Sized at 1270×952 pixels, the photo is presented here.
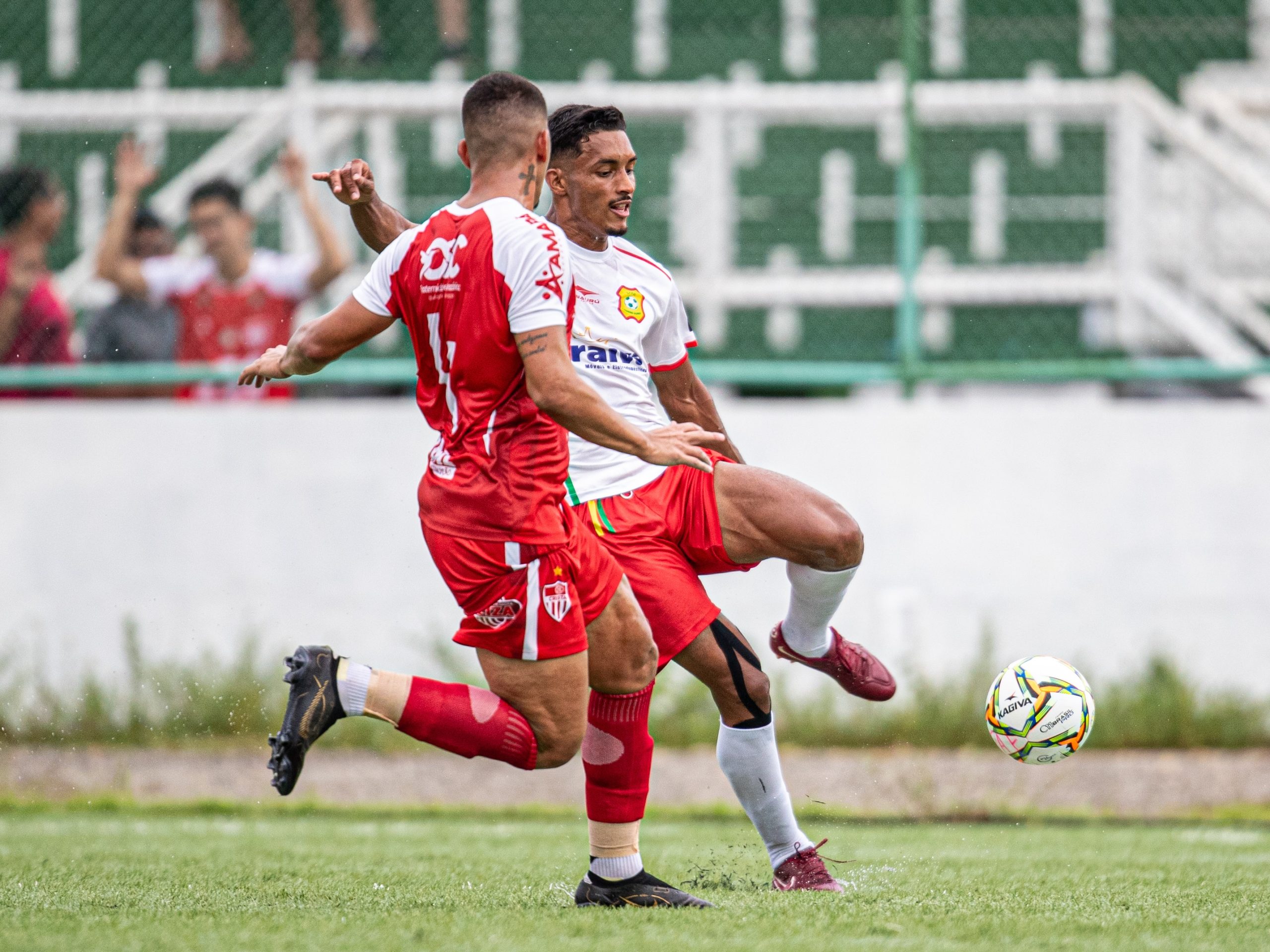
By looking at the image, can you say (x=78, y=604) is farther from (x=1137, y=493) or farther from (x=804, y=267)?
(x=1137, y=493)

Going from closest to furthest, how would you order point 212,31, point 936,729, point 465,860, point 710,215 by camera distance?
1. point 465,860
2. point 936,729
3. point 710,215
4. point 212,31

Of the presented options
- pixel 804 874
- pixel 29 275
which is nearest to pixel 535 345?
pixel 804 874

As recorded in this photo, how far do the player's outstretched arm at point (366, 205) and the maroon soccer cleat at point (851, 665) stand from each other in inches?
72.5

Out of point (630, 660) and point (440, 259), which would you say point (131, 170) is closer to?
point (440, 259)

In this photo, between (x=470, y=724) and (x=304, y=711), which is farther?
(x=470, y=724)

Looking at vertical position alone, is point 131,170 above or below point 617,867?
above

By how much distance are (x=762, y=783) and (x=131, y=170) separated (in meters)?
5.55

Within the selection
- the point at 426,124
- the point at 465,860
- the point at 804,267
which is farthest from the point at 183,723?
the point at 804,267

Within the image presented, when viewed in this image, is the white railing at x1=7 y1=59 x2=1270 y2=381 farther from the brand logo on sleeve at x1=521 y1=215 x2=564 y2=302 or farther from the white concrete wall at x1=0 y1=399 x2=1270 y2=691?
the brand logo on sleeve at x1=521 y1=215 x2=564 y2=302

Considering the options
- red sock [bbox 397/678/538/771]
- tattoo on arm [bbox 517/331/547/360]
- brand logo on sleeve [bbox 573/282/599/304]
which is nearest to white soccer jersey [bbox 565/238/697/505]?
brand logo on sleeve [bbox 573/282/599/304]

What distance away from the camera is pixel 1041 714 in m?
5.11

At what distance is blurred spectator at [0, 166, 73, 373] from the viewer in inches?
345

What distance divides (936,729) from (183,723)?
3917 millimetres

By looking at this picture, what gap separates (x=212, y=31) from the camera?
9.48 meters
